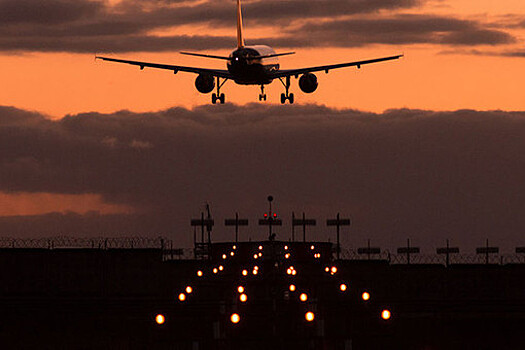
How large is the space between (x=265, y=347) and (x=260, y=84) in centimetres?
3333

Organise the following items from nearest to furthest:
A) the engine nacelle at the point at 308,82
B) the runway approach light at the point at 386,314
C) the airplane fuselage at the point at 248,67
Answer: the runway approach light at the point at 386,314
the engine nacelle at the point at 308,82
the airplane fuselage at the point at 248,67

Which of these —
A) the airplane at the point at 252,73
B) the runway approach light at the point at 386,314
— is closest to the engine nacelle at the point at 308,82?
the airplane at the point at 252,73

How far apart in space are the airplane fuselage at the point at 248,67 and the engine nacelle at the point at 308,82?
171 inches

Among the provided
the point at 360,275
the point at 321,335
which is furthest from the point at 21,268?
the point at 321,335

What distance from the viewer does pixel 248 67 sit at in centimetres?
12669

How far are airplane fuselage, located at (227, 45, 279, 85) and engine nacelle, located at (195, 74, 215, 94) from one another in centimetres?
246

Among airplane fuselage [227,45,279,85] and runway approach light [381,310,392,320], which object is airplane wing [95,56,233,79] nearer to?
airplane fuselage [227,45,279,85]

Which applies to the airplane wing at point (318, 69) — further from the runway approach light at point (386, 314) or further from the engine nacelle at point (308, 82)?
the runway approach light at point (386, 314)

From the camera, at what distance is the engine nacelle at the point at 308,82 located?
12518 centimetres

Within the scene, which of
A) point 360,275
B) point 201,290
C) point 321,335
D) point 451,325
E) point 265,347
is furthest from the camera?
point 360,275

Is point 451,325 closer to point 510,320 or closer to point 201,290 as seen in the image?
point 510,320

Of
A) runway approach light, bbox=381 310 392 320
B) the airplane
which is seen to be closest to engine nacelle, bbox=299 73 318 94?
the airplane

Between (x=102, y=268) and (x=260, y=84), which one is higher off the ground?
(x=260, y=84)

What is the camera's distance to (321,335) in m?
63.8
